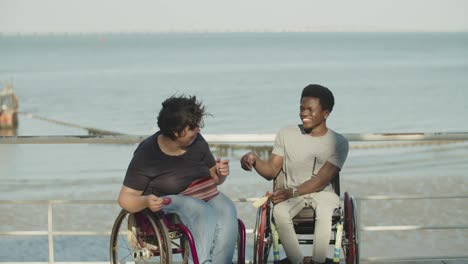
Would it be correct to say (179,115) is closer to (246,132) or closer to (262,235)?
(262,235)

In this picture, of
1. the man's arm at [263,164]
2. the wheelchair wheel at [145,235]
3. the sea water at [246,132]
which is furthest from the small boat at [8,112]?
the wheelchair wheel at [145,235]

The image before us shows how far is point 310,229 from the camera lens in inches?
150

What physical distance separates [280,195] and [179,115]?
659 millimetres

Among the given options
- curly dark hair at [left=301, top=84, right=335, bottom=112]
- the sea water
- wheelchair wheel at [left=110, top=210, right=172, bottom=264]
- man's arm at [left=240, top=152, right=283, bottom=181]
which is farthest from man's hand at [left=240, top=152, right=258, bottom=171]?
the sea water

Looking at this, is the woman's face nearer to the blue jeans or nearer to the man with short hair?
the blue jeans

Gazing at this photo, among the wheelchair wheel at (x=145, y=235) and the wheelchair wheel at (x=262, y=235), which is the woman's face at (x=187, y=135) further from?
the wheelchair wheel at (x=262, y=235)

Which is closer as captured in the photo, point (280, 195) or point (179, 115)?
point (179, 115)

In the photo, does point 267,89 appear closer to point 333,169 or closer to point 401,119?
point 401,119

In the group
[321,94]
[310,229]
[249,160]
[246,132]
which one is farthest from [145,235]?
[246,132]

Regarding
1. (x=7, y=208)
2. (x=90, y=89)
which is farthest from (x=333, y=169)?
(x=90, y=89)

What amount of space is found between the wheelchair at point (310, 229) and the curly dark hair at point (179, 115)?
0.54 meters

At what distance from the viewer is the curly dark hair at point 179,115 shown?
11.1 ft

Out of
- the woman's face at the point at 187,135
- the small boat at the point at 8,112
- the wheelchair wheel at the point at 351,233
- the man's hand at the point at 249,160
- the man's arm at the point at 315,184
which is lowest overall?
the wheelchair wheel at the point at 351,233

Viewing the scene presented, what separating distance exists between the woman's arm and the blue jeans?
5.4 inches
